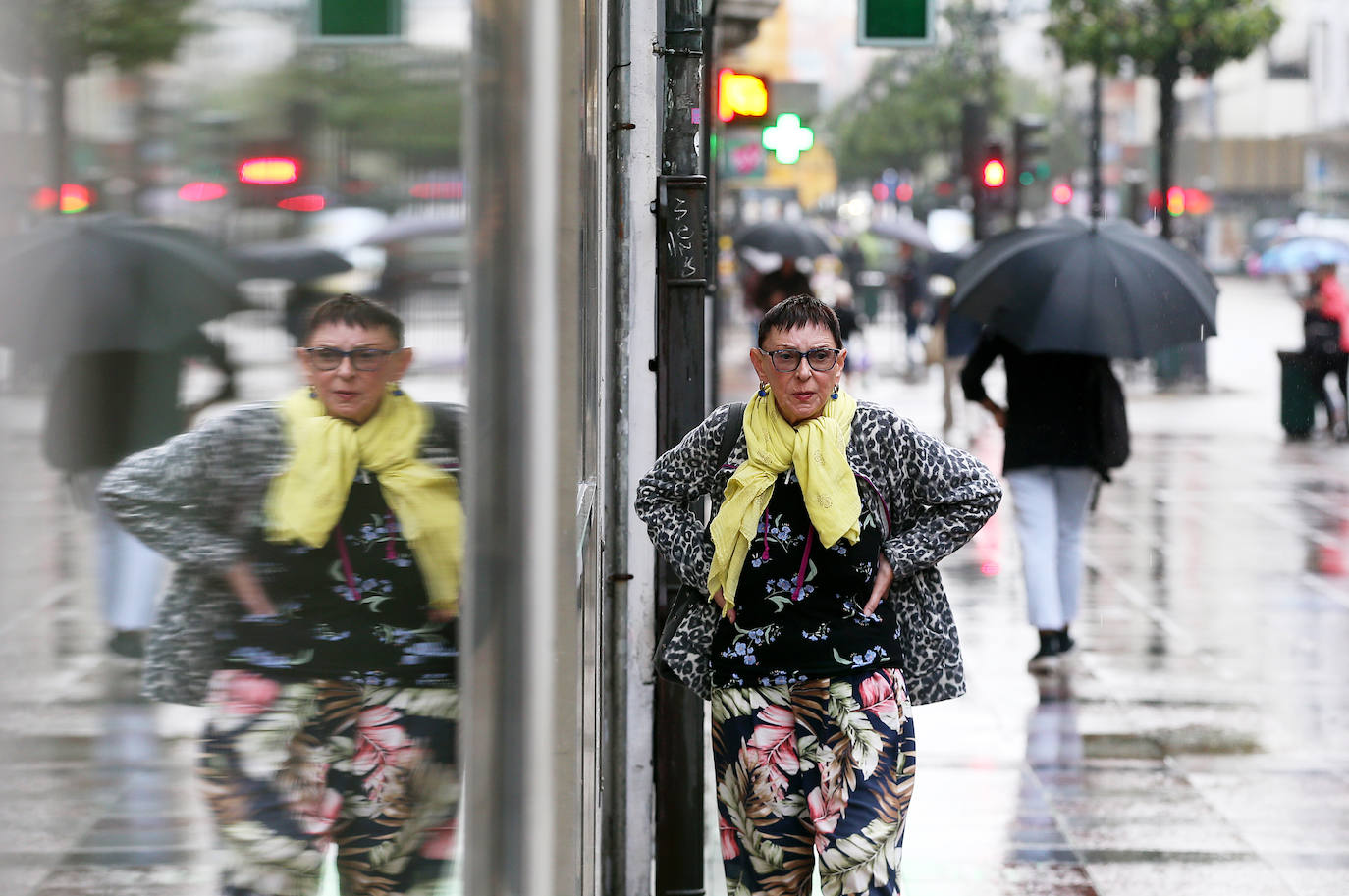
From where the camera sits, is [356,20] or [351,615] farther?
[351,615]

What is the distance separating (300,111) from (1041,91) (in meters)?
83.2

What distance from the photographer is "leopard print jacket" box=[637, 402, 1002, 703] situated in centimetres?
389

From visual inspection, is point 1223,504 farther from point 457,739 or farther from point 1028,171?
point 457,739

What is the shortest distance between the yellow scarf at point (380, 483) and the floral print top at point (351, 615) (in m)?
0.01

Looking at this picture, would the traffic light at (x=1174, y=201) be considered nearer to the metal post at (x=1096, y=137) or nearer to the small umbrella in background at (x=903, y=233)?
the metal post at (x=1096, y=137)

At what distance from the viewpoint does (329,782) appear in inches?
54.2

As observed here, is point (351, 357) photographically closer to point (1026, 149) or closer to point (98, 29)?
point (98, 29)

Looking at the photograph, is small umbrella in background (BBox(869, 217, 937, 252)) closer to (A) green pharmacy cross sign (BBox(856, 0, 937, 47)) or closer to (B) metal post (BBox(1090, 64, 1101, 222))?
(B) metal post (BBox(1090, 64, 1101, 222))

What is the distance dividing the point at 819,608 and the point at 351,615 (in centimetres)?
248

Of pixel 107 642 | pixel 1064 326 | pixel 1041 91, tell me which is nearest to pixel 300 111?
pixel 107 642

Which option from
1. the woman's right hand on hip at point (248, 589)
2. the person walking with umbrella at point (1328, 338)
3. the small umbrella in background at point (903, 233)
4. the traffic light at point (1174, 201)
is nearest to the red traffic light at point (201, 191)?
the woman's right hand on hip at point (248, 589)

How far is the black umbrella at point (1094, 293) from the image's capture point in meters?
7.74

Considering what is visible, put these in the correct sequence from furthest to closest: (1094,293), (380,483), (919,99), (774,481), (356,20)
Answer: (919,99)
(1094,293)
(774,481)
(380,483)
(356,20)

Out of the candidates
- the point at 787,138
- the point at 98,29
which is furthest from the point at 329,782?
the point at 787,138
